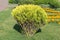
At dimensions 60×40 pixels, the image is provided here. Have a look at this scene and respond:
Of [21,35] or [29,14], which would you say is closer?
[29,14]

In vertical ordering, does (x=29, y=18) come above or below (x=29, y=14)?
below

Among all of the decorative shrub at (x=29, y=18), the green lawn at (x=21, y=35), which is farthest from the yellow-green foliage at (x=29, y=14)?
the green lawn at (x=21, y=35)

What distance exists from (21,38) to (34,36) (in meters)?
0.68

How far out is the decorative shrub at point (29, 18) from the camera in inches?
364

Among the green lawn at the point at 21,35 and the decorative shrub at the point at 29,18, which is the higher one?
the decorative shrub at the point at 29,18

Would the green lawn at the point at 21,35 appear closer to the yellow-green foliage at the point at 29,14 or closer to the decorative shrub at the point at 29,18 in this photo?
the decorative shrub at the point at 29,18

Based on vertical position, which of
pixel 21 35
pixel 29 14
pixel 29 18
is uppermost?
A: pixel 29 14

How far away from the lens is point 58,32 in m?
10.4

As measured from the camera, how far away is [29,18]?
30.3 ft

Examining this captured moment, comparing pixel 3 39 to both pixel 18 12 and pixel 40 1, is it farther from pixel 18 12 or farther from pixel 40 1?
pixel 40 1

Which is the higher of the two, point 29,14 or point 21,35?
point 29,14

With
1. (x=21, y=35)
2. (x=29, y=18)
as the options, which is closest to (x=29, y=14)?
(x=29, y=18)

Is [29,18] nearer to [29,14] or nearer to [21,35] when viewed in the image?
[29,14]

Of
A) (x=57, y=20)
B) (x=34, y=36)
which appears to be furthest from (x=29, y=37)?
(x=57, y=20)
